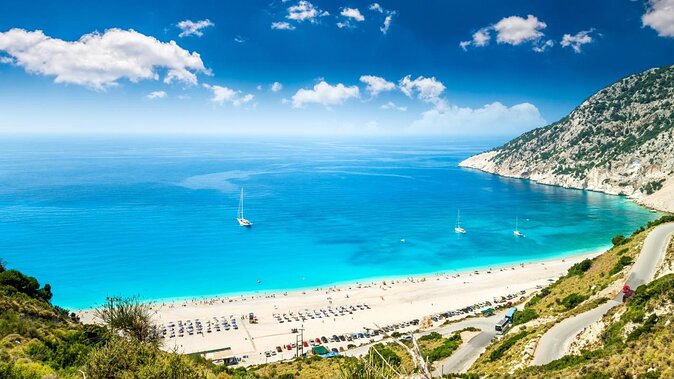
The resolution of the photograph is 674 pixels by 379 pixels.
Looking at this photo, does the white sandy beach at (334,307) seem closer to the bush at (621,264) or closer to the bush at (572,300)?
the bush at (572,300)

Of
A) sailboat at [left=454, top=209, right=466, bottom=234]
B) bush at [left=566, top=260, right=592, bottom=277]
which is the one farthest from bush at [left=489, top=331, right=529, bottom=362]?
sailboat at [left=454, top=209, right=466, bottom=234]

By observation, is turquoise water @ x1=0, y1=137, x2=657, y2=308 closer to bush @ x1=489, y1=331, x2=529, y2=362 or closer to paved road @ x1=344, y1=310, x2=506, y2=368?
Result: paved road @ x1=344, y1=310, x2=506, y2=368

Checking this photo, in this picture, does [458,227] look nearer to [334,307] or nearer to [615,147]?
[334,307]

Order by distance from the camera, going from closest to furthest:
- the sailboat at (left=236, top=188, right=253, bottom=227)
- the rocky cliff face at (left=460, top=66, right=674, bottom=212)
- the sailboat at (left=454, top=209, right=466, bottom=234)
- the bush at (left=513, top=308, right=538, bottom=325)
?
1. the bush at (left=513, top=308, right=538, bottom=325)
2. the sailboat at (left=454, top=209, right=466, bottom=234)
3. the sailboat at (left=236, top=188, right=253, bottom=227)
4. the rocky cliff face at (left=460, top=66, right=674, bottom=212)

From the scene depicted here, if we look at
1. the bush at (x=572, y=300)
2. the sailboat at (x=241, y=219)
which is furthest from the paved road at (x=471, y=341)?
the sailboat at (x=241, y=219)

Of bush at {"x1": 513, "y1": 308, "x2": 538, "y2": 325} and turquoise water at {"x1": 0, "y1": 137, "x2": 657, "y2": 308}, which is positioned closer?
bush at {"x1": 513, "y1": 308, "x2": 538, "y2": 325}

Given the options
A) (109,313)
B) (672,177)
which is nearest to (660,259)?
(109,313)

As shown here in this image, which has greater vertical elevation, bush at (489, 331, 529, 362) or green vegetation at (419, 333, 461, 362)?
bush at (489, 331, 529, 362)
